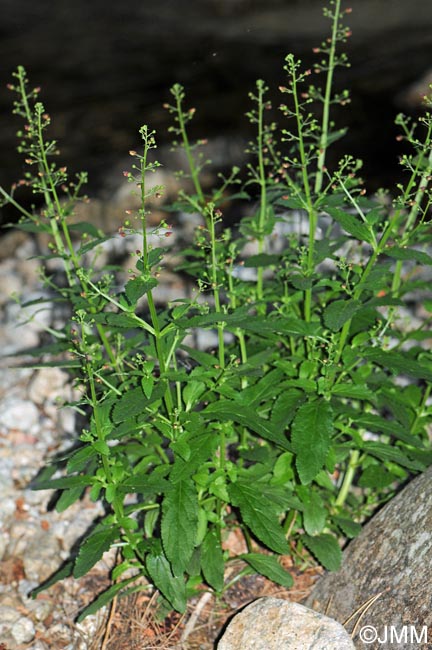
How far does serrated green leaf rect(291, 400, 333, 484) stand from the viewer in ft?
6.86

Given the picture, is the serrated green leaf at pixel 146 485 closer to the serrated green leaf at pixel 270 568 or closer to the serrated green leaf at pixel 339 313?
the serrated green leaf at pixel 270 568

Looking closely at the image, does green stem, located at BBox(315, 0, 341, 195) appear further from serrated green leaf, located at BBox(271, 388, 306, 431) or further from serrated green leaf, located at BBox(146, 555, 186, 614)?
serrated green leaf, located at BBox(146, 555, 186, 614)

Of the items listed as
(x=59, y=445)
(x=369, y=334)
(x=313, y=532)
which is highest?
(x=369, y=334)

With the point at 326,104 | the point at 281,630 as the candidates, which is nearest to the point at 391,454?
the point at 281,630

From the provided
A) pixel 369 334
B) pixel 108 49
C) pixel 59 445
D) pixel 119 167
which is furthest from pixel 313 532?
pixel 108 49

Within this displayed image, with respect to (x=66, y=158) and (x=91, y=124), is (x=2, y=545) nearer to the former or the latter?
(x=66, y=158)

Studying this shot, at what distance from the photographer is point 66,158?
7.15m

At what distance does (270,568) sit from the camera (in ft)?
7.80

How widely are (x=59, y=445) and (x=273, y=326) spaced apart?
1895 mm

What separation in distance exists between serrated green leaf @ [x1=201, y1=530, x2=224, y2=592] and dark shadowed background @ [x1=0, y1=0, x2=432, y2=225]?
4.29 m

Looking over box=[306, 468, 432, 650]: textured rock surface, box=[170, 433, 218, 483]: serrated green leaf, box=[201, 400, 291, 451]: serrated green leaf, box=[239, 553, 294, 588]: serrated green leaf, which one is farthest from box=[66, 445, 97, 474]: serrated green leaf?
box=[306, 468, 432, 650]: textured rock surface

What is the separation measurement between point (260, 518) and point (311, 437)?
295 mm

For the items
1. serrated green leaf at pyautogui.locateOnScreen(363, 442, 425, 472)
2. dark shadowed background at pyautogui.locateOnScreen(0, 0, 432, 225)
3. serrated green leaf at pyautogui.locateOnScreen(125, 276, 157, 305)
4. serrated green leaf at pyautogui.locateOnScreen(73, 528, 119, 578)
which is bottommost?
dark shadowed background at pyautogui.locateOnScreen(0, 0, 432, 225)

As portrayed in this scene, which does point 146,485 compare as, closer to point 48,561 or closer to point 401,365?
point 401,365
